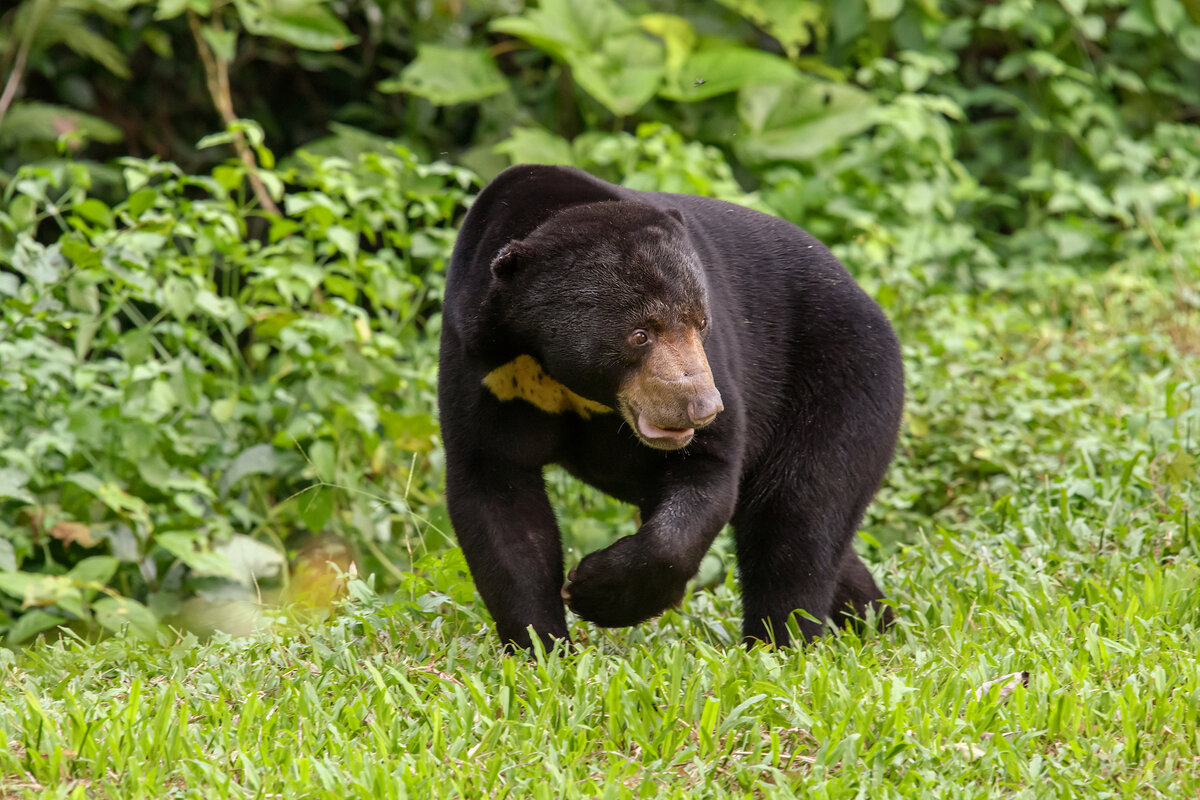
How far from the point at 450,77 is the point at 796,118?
2.29m

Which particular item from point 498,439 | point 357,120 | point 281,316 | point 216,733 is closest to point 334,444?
point 281,316

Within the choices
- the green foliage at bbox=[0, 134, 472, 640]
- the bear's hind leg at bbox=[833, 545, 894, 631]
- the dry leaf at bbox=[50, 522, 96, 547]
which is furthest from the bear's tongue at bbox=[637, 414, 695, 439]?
the dry leaf at bbox=[50, 522, 96, 547]

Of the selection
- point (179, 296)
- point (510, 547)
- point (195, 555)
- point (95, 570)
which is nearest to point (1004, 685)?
point (510, 547)

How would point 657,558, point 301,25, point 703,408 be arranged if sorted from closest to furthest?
point 703,408 → point 657,558 → point 301,25

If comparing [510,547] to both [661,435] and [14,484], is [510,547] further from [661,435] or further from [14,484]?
[14,484]

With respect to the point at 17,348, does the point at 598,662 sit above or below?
above

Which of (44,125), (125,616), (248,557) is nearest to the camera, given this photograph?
(125,616)

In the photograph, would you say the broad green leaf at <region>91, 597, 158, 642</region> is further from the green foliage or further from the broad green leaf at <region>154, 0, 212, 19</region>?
the broad green leaf at <region>154, 0, 212, 19</region>

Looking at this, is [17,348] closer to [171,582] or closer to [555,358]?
[171,582]

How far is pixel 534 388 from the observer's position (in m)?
3.81

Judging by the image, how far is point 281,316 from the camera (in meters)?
6.19

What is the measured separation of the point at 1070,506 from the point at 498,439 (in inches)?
91.3

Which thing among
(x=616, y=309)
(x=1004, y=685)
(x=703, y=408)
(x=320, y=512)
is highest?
(x=616, y=309)

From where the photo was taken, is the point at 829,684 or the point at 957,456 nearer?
Result: the point at 829,684
